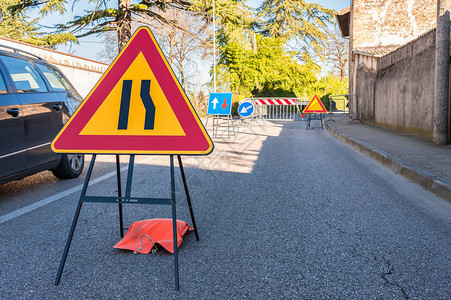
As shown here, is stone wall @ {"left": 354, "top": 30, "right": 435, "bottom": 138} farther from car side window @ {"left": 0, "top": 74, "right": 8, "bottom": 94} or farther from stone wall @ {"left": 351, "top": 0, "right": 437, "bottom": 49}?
car side window @ {"left": 0, "top": 74, "right": 8, "bottom": 94}

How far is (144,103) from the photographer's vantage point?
2896 mm

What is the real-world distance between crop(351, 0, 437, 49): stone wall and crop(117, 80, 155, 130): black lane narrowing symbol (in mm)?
25919

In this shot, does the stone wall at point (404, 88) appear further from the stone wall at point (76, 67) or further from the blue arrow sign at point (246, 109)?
the stone wall at point (76, 67)

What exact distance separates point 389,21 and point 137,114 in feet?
87.3

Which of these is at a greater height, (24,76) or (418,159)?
(24,76)

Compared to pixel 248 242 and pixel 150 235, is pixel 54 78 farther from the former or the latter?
pixel 248 242

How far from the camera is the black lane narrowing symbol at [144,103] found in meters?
2.88

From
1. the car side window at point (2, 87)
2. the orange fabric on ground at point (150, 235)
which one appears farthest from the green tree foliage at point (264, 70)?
the orange fabric on ground at point (150, 235)

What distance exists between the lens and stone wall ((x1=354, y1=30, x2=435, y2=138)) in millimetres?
10547

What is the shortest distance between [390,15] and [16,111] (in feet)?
84.3

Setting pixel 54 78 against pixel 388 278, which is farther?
pixel 54 78

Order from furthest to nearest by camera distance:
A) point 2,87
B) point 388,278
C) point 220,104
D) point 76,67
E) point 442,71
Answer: point 76,67 < point 220,104 < point 442,71 < point 2,87 < point 388,278

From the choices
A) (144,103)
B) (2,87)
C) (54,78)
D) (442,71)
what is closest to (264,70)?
(442,71)

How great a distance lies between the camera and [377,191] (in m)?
5.52
